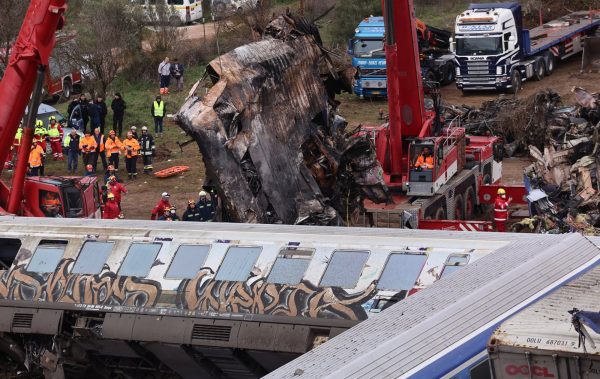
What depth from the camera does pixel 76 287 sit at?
18656 mm

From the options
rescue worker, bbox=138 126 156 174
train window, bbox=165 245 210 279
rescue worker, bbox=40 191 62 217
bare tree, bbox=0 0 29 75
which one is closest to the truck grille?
rescue worker, bbox=138 126 156 174

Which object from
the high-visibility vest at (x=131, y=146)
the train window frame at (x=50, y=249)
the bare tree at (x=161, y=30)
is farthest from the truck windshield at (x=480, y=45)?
the train window frame at (x=50, y=249)

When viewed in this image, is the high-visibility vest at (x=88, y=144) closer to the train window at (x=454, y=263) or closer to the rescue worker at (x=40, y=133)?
the rescue worker at (x=40, y=133)

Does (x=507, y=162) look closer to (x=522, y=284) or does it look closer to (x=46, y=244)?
(x=46, y=244)

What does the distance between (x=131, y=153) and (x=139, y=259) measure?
14224mm

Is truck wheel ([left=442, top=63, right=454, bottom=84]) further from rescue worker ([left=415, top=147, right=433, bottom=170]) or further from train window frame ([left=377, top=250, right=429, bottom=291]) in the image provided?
train window frame ([left=377, top=250, right=429, bottom=291])

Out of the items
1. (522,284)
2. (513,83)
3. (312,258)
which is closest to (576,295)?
(522,284)

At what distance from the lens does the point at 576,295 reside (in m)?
11.9

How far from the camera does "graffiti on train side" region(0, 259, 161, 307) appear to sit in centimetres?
1811

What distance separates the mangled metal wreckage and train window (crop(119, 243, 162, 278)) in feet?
11.6

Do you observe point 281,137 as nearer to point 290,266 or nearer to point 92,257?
point 92,257

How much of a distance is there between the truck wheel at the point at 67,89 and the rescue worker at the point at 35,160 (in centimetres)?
1080

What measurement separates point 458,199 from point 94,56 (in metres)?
16.4

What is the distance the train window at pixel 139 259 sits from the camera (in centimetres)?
1844
